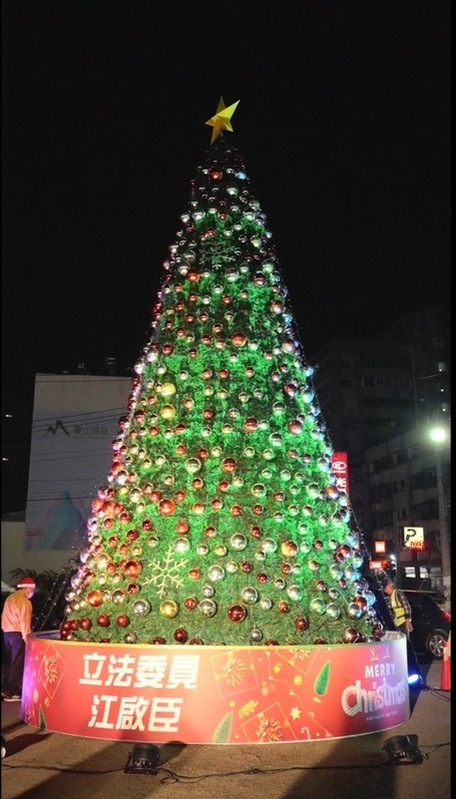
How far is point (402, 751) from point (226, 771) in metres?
1.59

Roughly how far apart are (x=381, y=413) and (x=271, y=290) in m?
68.4

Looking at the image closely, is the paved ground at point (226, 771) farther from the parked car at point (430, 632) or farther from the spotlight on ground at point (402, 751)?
the parked car at point (430, 632)

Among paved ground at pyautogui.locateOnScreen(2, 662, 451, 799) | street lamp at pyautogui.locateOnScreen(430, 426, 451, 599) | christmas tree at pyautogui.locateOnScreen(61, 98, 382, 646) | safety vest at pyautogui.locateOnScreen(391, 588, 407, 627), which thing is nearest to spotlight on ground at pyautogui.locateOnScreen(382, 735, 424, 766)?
paved ground at pyautogui.locateOnScreen(2, 662, 451, 799)

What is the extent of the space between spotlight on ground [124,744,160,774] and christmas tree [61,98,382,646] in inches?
47.9

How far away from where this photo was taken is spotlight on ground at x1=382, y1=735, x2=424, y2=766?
576 centimetres

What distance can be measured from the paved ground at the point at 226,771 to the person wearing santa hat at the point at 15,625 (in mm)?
1759

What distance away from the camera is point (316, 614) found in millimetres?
6848

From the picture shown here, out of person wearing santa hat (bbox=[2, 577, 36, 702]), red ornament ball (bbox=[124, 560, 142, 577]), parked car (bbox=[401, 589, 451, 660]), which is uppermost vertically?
red ornament ball (bbox=[124, 560, 142, 577])

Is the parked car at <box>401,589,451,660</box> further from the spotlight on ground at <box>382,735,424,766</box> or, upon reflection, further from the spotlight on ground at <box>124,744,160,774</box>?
the spotlight on ground at <box>124,744,160,774</box>

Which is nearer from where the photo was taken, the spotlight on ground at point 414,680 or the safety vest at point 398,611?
the safety vest at point 398,611

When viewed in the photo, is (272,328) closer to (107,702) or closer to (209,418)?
(209,418)

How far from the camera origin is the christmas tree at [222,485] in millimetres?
6730

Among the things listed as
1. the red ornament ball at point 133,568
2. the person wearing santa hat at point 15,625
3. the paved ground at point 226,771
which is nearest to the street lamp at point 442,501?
the person wearing santa hat at point 15,625

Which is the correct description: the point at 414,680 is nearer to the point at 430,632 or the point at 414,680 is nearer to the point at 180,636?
the point at 430,632
